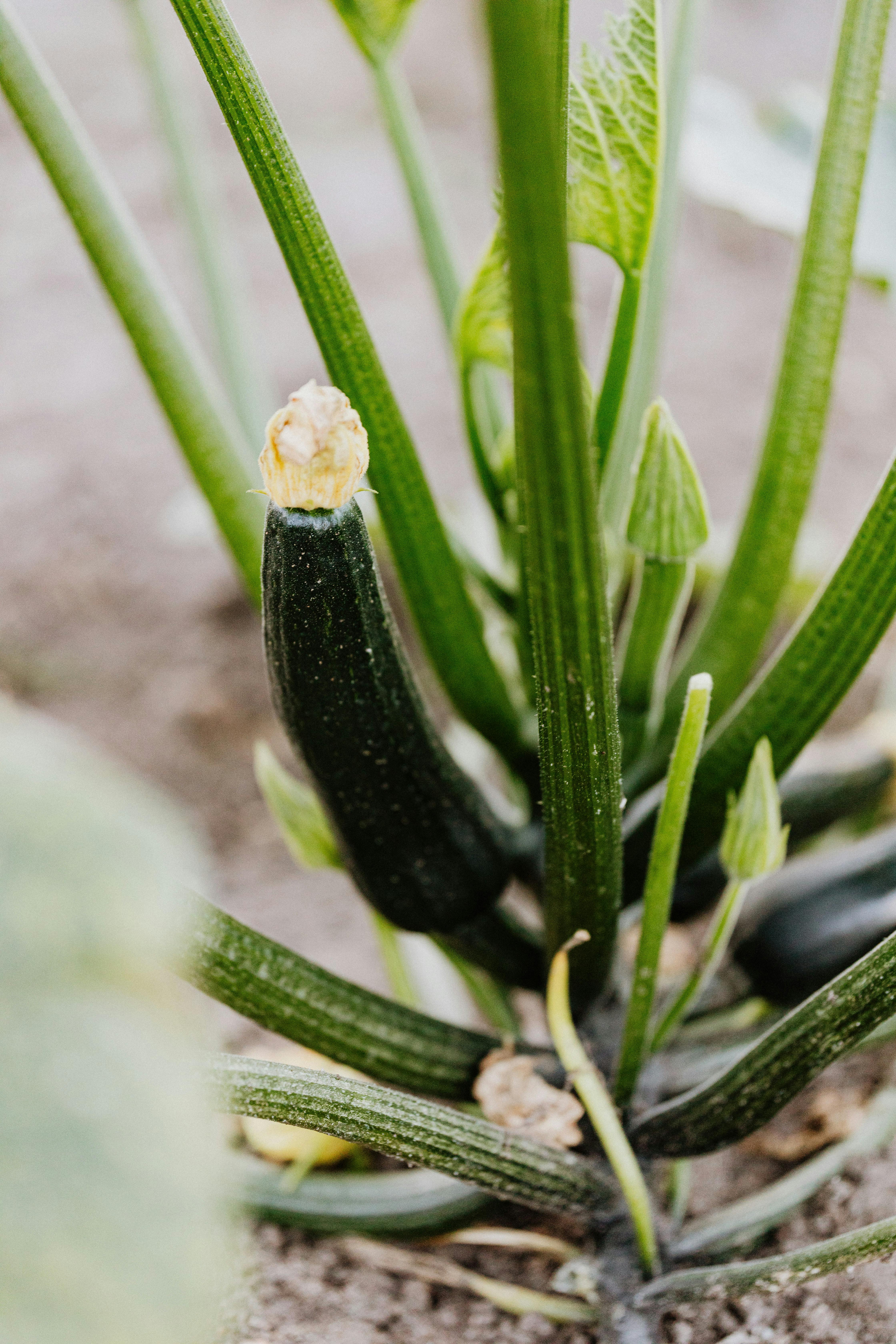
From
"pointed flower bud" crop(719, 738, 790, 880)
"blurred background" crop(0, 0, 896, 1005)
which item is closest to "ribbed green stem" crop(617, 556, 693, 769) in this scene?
"pointed flower bud" crop(719, 738, 790, 880)

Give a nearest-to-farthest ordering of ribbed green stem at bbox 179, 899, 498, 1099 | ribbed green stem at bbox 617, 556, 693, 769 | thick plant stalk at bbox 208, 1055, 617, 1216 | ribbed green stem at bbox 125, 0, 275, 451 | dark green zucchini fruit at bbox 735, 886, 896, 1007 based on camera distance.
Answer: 1. thick plant stalk at bbox 208, 1055, 617, 1216
2. ribbed green stem at bbox 179, 899, 498, 1099
3. ribbed green stem at bbox 617, 556, 693, 769
4. dark green zucchini fruit at bbox 735, 886, 896, 1007
5. ribbed green stem at bbox 125, 0, 275, 451

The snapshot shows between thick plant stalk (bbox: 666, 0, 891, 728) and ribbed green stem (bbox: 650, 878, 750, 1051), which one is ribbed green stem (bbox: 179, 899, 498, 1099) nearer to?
ribbed green stem (bbox: 650, 878, 750, 1051)

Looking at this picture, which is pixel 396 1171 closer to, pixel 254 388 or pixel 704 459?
pixel 254 388

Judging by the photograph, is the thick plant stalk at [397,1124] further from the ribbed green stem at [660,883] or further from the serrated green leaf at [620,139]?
the serrated green leaf at [620,139]

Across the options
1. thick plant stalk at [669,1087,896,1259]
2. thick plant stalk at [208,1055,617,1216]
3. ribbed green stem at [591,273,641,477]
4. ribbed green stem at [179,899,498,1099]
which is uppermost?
ribbed green stem at [591,273,641,477]

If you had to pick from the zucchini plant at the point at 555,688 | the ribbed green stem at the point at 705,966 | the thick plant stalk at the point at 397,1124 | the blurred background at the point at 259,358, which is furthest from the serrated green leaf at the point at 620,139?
the blurred background at the point at 259,358

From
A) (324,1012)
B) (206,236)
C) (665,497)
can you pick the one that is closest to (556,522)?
(665,497)
